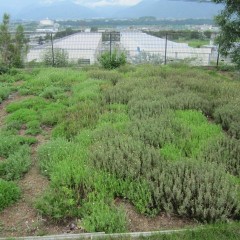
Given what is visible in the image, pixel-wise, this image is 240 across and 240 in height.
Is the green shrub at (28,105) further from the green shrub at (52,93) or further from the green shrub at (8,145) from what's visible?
the green shrub at (8,145)

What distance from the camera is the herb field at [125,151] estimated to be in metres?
3.97

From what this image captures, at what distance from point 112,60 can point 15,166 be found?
884 cm

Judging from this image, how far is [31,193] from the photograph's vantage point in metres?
4.52

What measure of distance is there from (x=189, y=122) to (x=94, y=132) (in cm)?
191

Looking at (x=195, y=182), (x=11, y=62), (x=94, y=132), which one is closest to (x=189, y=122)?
(x=94, y=132)

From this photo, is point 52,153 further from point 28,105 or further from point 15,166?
point 28,105

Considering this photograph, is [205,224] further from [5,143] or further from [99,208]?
[5,143]

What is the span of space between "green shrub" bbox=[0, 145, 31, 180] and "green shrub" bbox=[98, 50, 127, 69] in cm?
825

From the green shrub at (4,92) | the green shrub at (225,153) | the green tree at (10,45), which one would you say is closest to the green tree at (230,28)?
the green shrub at (225,153)

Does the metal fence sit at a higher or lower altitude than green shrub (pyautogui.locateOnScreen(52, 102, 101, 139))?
higher

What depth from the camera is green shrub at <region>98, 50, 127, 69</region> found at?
1312 centimetres

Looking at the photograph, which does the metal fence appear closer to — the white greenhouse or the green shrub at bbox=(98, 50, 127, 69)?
the white greenhouse

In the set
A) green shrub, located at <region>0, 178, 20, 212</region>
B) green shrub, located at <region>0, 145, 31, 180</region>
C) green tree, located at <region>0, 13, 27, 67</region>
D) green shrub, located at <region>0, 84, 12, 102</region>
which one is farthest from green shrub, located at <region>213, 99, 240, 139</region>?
green tree, located at <region>0, 13, 27, 67</region>

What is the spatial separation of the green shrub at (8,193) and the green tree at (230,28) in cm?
601
